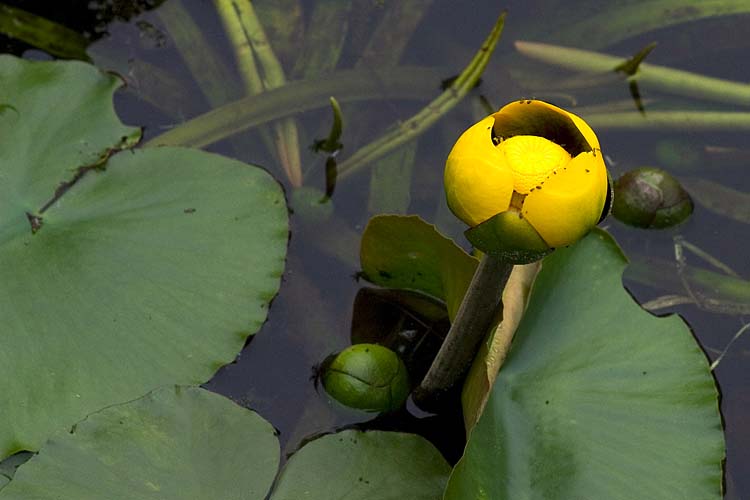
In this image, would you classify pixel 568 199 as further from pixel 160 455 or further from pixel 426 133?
pixel 426 133

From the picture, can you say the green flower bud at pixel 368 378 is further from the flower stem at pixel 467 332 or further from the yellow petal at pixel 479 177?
the yellow petal at pixel 479 177

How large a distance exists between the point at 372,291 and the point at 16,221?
60cm

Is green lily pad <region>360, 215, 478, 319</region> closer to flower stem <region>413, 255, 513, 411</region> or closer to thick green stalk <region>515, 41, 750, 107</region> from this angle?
flower stem <region>413, 255, 513, 411</region>

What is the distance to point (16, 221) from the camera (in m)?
1.44

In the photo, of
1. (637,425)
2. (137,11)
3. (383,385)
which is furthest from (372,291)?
(137,11)

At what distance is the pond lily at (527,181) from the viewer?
0.90m

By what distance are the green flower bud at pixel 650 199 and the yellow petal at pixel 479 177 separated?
0.82m

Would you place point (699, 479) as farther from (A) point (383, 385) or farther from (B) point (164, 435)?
(B) point (164, 435)

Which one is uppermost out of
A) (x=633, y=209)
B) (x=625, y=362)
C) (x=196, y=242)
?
(x=196, y=242)

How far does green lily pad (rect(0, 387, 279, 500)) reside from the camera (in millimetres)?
1171

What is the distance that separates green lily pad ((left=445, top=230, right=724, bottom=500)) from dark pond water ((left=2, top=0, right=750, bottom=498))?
0.86 ft

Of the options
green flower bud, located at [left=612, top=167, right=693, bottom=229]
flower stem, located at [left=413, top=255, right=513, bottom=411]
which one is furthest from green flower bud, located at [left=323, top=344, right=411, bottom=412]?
green flower bud, located at [left=612, top=167, right=693, bottom=229]

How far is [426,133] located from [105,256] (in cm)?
76

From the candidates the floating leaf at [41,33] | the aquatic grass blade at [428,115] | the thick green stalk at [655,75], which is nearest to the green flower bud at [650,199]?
the thick green stalk at [655,75]
